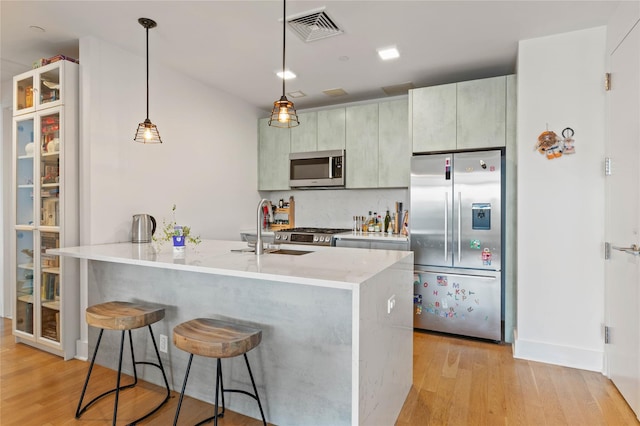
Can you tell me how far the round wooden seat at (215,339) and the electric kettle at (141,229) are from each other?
4.73 feet

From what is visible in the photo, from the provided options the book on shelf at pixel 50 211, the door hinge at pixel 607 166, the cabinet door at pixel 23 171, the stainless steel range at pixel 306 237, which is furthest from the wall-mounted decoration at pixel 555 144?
the cabinet door at pixel 23 171

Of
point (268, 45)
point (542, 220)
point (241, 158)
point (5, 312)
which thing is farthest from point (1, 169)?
point (542, 220)

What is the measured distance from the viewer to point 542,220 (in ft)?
9.57

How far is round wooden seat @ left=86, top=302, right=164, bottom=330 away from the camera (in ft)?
6.68

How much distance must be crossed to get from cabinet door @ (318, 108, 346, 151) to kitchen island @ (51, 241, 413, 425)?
219cm

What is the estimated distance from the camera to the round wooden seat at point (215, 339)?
167cm

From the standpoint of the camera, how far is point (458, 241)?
134 inches

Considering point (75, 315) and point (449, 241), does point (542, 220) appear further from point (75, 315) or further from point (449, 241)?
point (75, 315)

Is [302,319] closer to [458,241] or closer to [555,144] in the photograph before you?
[458,241]

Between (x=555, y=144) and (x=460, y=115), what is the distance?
0.91 metres

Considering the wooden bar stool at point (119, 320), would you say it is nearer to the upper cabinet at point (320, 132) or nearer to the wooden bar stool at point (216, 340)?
the wooden bar stool at point (216, 340)

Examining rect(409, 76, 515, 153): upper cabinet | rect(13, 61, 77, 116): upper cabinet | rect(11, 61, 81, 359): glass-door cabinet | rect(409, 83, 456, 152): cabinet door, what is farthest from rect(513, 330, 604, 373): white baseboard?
rect(13, 61, 77, 116): upper cabinet

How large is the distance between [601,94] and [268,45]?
2662mm

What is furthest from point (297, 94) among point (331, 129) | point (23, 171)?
point (23, 171)
